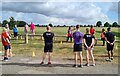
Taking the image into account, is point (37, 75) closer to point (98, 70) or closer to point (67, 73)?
point (67, 73)

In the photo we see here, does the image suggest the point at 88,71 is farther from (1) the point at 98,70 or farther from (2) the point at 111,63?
(2) the point at 111,63

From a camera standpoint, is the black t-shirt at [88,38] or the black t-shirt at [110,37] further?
the black t-shirt at [110,37]

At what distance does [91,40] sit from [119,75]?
2.36 m

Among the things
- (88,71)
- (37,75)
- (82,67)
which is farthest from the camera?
(82,67)

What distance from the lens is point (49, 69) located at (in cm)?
1010

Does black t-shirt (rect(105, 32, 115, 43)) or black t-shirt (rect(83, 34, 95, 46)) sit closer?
black t-shirt (rect(83, 34, 95, 46))

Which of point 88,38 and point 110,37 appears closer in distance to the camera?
point 88,38

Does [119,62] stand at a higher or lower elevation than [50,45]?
lower

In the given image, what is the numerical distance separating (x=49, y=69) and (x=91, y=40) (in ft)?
7.46

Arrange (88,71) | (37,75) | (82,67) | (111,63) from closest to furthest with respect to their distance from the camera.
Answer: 1. (37,75)
2. (88,71)
3. (82,67)
4. (111,63)

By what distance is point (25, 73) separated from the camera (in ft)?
30.4

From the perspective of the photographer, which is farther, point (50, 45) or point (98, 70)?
point (50, 45)

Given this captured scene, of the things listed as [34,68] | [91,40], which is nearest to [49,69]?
[34,68]

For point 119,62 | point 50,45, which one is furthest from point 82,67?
point 119,62
